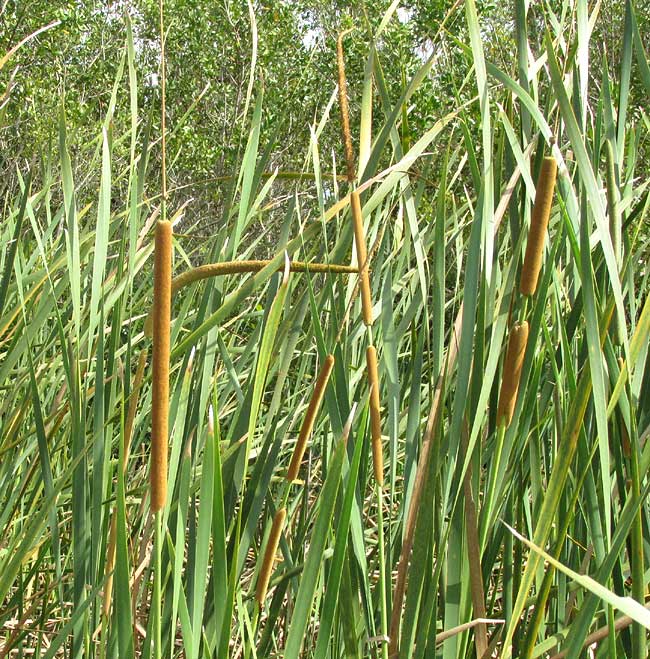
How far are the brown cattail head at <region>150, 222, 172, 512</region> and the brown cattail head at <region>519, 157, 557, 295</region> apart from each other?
0.65ft

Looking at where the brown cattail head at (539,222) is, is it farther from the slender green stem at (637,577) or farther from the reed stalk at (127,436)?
the reed stalk at (127,436)

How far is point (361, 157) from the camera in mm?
693

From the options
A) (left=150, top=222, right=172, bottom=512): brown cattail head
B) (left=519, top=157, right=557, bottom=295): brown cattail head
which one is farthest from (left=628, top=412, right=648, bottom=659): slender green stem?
(left=150, top=222, right=172, bottom=512): brown cattail head

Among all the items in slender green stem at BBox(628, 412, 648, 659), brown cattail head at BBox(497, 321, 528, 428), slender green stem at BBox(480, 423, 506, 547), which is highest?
brown cattail head at BBox(497, 321, 528, 428)

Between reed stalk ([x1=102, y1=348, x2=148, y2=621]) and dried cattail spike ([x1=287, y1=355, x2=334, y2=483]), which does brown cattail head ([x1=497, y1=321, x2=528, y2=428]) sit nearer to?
dried cattail spike ([x1=287, y1=355, x2=334, y2=483])

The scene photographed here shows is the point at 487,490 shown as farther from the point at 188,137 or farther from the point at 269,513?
the point at 188,137

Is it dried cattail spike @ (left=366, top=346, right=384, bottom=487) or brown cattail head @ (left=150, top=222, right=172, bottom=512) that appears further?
dried cattail spike @ (left=366, top=346, right=384, bottom=487)

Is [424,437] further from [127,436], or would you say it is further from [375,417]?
[127,436]

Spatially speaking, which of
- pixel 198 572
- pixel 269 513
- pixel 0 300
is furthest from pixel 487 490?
pixel 0 300

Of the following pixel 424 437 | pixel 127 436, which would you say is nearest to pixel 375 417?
pixel 424 437

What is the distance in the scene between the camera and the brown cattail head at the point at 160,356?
406 millimetres

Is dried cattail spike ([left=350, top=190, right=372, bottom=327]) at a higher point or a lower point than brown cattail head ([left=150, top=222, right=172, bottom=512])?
higher

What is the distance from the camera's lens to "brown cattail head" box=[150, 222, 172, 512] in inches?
16.0

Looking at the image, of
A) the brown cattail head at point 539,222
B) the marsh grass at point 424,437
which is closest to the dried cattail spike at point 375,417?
the marsh grass at point 424,437
